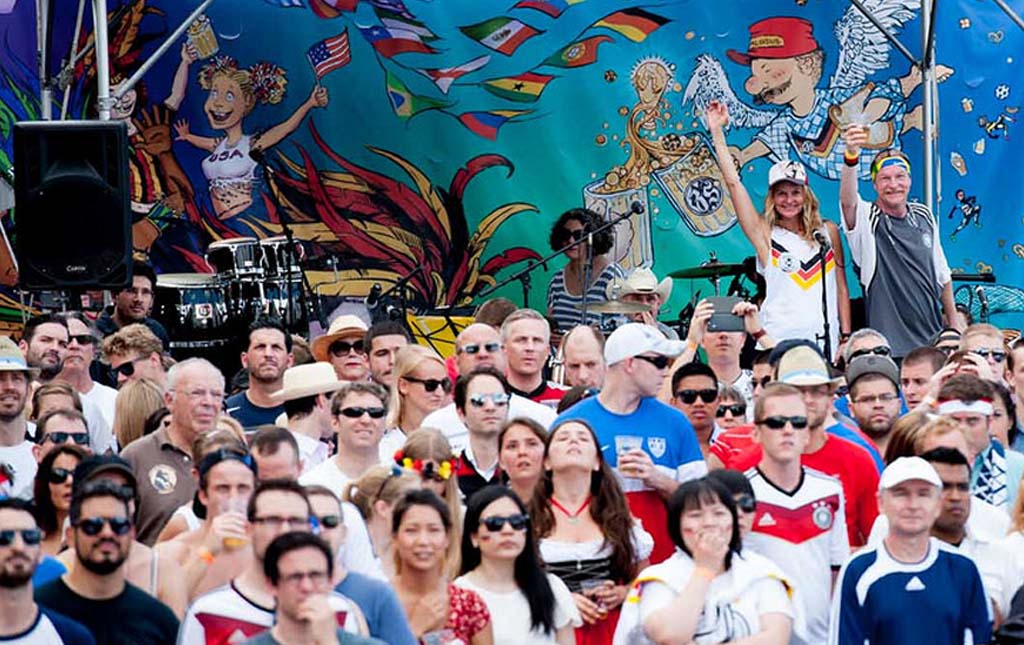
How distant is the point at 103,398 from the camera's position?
12242 mm

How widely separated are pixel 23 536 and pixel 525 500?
7.81 ft

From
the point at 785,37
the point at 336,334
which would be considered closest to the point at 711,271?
the point at 785,37

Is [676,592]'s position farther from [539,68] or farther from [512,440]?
[539,68]

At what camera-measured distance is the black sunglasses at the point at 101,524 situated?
25.9 ft

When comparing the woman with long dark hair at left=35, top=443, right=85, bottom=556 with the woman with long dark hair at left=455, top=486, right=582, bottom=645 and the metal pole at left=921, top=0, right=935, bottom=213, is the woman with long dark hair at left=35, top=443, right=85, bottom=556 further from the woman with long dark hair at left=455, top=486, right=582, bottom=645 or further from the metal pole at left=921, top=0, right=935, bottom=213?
the metal pole at left=921, top=0, right=935, bottom=213

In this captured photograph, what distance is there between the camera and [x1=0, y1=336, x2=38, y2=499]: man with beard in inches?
408

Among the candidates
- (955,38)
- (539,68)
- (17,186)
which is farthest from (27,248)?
(955,38)

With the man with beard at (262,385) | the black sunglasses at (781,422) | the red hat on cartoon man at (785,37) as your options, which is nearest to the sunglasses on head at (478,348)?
the man with beard at (262,385)

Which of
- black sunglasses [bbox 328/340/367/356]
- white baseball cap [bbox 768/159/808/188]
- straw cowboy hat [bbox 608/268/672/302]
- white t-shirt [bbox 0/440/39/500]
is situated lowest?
white t-shirt [bbox 0/440/39/500]

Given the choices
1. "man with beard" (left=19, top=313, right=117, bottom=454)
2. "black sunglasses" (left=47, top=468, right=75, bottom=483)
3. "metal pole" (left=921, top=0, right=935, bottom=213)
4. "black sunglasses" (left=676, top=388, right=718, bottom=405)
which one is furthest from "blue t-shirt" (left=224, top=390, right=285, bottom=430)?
"metal pole" (left=921, top=0, right=935, bottom=213)

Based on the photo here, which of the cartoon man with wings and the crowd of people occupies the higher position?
the cartoon man with wings

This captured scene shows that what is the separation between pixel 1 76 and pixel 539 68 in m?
4.04

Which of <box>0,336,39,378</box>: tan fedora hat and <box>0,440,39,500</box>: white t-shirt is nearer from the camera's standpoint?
<box>0,440,39,500</box>: white t-shirt

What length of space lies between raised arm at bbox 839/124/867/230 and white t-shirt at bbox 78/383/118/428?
172 inches
